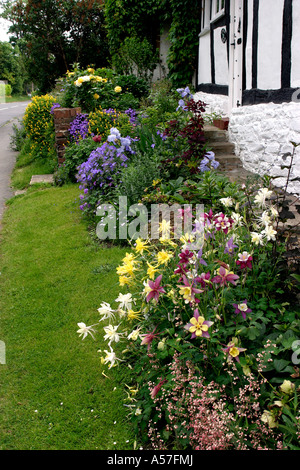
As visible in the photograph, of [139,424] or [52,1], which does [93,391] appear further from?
[52,1]

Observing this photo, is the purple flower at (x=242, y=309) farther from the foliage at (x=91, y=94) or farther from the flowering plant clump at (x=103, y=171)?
the foliage at (x=91, y=94)

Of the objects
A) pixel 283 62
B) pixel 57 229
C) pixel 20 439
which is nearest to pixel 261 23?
pixel 283 62

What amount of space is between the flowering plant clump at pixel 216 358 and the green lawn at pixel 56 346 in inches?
9.8

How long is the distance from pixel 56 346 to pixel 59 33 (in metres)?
15.5

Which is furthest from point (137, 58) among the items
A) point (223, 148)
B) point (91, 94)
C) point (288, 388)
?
point (288, 388)

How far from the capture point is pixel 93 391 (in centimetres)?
258

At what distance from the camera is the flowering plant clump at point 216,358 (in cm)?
191

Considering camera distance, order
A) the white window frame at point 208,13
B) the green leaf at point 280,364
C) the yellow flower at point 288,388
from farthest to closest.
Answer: the white window frame at point 208,13 → the green leaf at point 280,364 → the yellow flower at point 288,388

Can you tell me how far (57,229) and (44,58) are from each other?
42.0 feet

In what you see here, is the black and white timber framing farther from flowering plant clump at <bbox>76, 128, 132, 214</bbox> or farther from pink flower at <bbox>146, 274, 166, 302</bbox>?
pink flower at <bbox>146, 274, 166, 302</bbox>

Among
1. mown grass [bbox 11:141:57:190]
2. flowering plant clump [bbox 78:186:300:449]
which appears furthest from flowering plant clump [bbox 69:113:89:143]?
flowering plant clump [bbox 78:186:300:449]

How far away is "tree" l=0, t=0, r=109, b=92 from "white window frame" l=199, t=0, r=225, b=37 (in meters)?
8.19

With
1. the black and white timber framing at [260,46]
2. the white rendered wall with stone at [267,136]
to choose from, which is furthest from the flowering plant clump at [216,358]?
the black and white timber framing at [260,46]

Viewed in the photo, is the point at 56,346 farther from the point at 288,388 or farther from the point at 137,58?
the point at 137,58
